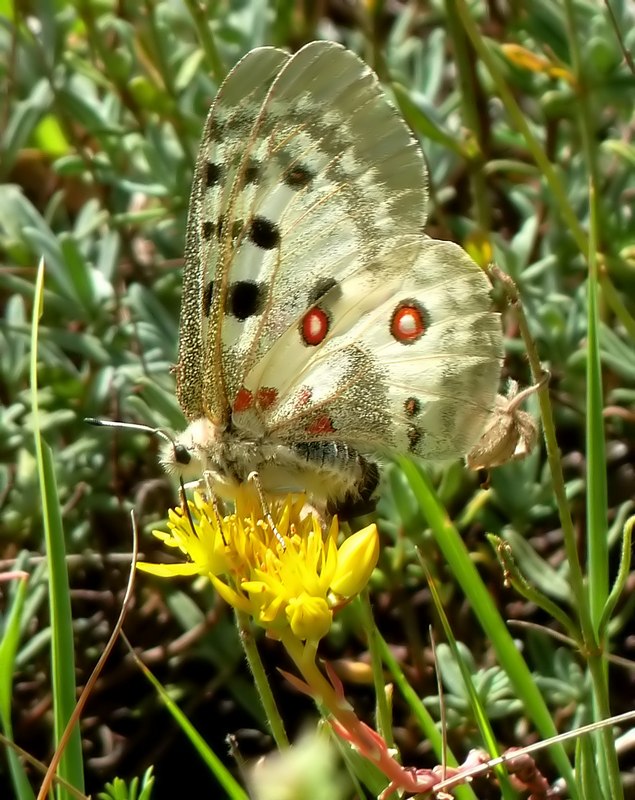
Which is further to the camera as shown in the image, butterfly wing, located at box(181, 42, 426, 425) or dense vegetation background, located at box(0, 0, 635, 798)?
dense vegetation background, located at box(0, 0, 635, 798)

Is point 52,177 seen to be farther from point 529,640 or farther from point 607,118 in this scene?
point 529,640

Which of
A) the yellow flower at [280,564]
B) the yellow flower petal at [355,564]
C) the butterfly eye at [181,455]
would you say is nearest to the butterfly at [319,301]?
the butterfly eye at [181,455]

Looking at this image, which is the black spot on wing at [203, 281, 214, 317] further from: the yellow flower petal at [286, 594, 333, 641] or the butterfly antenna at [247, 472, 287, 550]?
the yellow flower petal at [286, 594, 333, 641]

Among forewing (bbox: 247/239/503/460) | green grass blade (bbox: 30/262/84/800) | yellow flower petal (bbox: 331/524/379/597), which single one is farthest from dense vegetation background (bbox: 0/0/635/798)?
green grass blade (bbox: 30/262/84/800)

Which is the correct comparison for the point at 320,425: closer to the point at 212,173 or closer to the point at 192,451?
the point at 192,451

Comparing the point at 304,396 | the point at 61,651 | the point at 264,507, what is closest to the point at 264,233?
the point at 304,396
